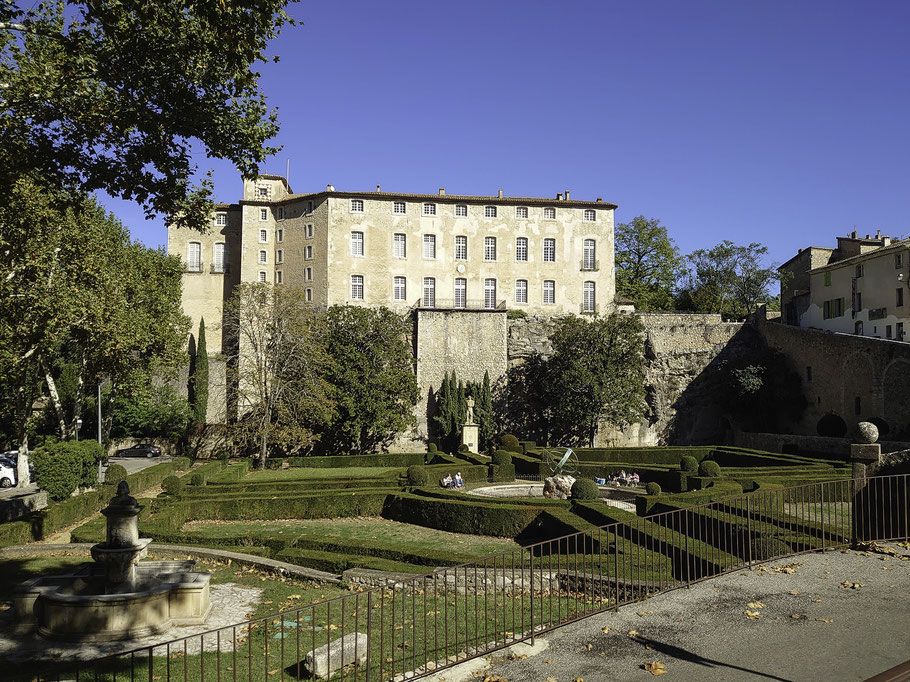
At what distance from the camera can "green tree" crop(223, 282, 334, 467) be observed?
35.8m

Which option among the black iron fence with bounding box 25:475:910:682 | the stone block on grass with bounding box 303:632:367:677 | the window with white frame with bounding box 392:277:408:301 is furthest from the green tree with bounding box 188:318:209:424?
the stone block on grass with bounding box 303:632:367:677

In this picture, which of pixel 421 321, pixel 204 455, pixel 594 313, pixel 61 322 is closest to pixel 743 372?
pixel 594 313

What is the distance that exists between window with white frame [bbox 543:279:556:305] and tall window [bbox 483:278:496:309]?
3907 millimetres

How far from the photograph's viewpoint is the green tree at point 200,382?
42.8m

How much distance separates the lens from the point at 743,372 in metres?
41.8

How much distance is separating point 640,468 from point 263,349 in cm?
2169

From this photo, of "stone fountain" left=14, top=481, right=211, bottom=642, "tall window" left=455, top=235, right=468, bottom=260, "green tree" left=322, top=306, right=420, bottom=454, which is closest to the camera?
"stone fountain" left=14, top=481, right=211, bottom=642

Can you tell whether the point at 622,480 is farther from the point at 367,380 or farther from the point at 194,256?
the point at 194,256

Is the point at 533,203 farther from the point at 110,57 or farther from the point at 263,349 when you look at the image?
the point at 110,57

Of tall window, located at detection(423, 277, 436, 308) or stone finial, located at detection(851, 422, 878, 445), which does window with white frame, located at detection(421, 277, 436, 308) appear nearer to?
tall window, located at detection(423, 277, 436, 308)

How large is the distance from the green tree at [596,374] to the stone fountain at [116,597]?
103 feet

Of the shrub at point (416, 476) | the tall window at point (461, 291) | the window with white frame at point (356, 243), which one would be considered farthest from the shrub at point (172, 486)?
the tall window at point (461, 291)

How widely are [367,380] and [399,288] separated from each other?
1201 cm

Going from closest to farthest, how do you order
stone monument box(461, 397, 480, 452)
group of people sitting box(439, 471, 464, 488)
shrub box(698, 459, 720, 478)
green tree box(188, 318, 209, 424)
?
shrub box(698, 459, 720, 478)
group of people sitting box(439, 471, 464, 488)
stone monument box(461, 397, 480, 452)
green tree box(188, 318, 209, 424)
